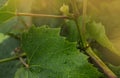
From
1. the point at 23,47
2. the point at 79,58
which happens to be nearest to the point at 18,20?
the point at 23,47

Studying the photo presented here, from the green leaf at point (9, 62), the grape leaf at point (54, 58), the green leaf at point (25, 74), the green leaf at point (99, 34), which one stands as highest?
the green leaf at point (99, 34)

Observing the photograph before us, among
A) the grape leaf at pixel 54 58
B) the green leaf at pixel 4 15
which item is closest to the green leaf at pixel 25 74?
the grape leaf at pixel 54 58

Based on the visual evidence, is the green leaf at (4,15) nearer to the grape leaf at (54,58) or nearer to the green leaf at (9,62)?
the grape leaf at (54,58)

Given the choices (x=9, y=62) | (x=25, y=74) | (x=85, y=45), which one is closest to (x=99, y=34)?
(x=85, y=45)

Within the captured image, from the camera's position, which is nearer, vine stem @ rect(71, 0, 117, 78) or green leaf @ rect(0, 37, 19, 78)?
vine stem @ rect(71, 0, 117, 78)

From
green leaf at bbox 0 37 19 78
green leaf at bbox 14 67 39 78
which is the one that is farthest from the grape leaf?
green leaf at bbox 0 37 19 78

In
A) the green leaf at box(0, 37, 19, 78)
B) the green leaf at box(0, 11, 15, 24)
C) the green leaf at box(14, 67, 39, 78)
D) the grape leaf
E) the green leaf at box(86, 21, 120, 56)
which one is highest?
the green leaf at box(0, 11, 15, 24)

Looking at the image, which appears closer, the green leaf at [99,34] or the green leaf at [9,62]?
the green leaf at [99,34]

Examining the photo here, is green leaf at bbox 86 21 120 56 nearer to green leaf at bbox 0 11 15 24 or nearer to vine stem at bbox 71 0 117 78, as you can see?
vine stem at bbox 71 0 117 78

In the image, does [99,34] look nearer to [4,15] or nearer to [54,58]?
[54,58]
